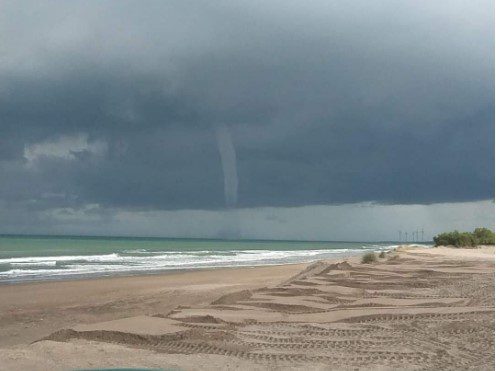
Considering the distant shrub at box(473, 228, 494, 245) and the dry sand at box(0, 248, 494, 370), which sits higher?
the distant shrub at box(473, 228, 494, 245)

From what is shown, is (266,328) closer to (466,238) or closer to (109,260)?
(109,260)

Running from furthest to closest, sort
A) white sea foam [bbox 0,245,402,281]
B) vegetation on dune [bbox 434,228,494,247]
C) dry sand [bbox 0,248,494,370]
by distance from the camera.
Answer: vegetation on dune [bbox 434,228,494,247] < white sea foam [bbox 0,245,402,281] < dry sand [bbox 0,248,494,370]

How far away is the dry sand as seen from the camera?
29.3 feet

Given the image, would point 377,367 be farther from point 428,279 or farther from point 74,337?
point 428,279

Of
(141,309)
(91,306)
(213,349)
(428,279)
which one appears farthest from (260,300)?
(428,279)

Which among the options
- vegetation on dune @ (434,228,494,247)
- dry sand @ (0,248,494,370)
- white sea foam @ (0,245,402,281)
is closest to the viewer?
dry sand @ (0,248,494,370)

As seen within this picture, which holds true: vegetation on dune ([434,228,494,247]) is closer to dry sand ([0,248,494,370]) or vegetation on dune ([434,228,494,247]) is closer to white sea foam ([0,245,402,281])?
white sea foam ([0,245,402,281])

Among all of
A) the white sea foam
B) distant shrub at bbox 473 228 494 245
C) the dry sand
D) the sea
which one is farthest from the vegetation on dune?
the dry sand

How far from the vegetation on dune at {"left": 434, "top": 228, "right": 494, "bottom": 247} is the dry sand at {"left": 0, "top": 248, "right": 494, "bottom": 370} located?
45635 mm

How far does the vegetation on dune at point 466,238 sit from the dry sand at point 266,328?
45.6m

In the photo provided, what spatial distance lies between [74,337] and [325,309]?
6.12 metres

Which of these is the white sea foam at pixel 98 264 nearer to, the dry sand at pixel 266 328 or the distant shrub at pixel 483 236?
the dry sand at pixel 266 328

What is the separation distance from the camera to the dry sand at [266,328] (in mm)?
8938

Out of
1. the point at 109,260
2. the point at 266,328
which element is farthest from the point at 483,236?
the point at 266,328
